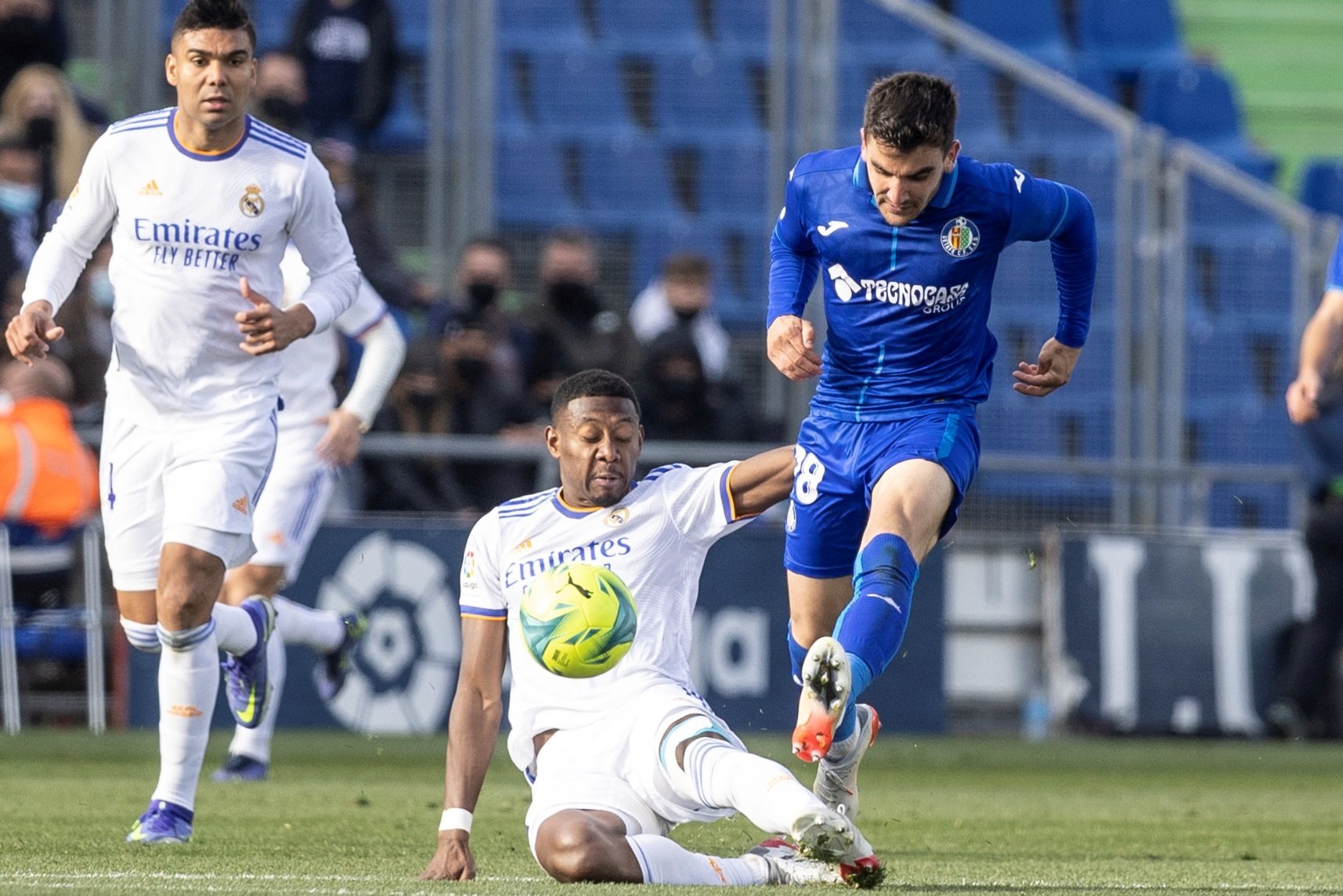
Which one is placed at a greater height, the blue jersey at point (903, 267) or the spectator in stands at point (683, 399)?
the blue jersey at point (903, 267)

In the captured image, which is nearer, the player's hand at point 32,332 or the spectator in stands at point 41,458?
the player's hand at point 32,332

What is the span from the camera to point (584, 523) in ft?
19.9

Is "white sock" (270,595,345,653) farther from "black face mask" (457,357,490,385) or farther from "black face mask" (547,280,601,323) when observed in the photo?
"black face mask" (547,280,601,323)

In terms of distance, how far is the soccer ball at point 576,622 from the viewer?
5.81 meters

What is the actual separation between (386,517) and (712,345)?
252cm

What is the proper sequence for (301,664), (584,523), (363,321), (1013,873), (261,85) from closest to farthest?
(584,523)
(1013,873)
(363,321)
(301,664)
(261,85)

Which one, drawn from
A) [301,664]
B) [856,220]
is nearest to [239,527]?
[856,220]

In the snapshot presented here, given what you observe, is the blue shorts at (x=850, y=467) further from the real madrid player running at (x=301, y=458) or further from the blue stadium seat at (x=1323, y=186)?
the blue stadium seat at (x=1323, y=186)

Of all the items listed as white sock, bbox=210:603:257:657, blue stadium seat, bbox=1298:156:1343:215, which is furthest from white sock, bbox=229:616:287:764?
blue stadium seat, bbox=1298:156:1343:215

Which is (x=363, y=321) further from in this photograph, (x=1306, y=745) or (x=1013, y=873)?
(x=1306, y=745)

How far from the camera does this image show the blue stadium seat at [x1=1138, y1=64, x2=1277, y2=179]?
Answer: 62.9ft

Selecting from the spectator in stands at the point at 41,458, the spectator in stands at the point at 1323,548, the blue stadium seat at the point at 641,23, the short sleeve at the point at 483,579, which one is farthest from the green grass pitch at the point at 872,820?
the blue stadium seat at the point at 641,23

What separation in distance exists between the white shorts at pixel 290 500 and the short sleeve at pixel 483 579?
367 centimetres

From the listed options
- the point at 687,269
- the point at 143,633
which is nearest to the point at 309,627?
the point at 143,633
